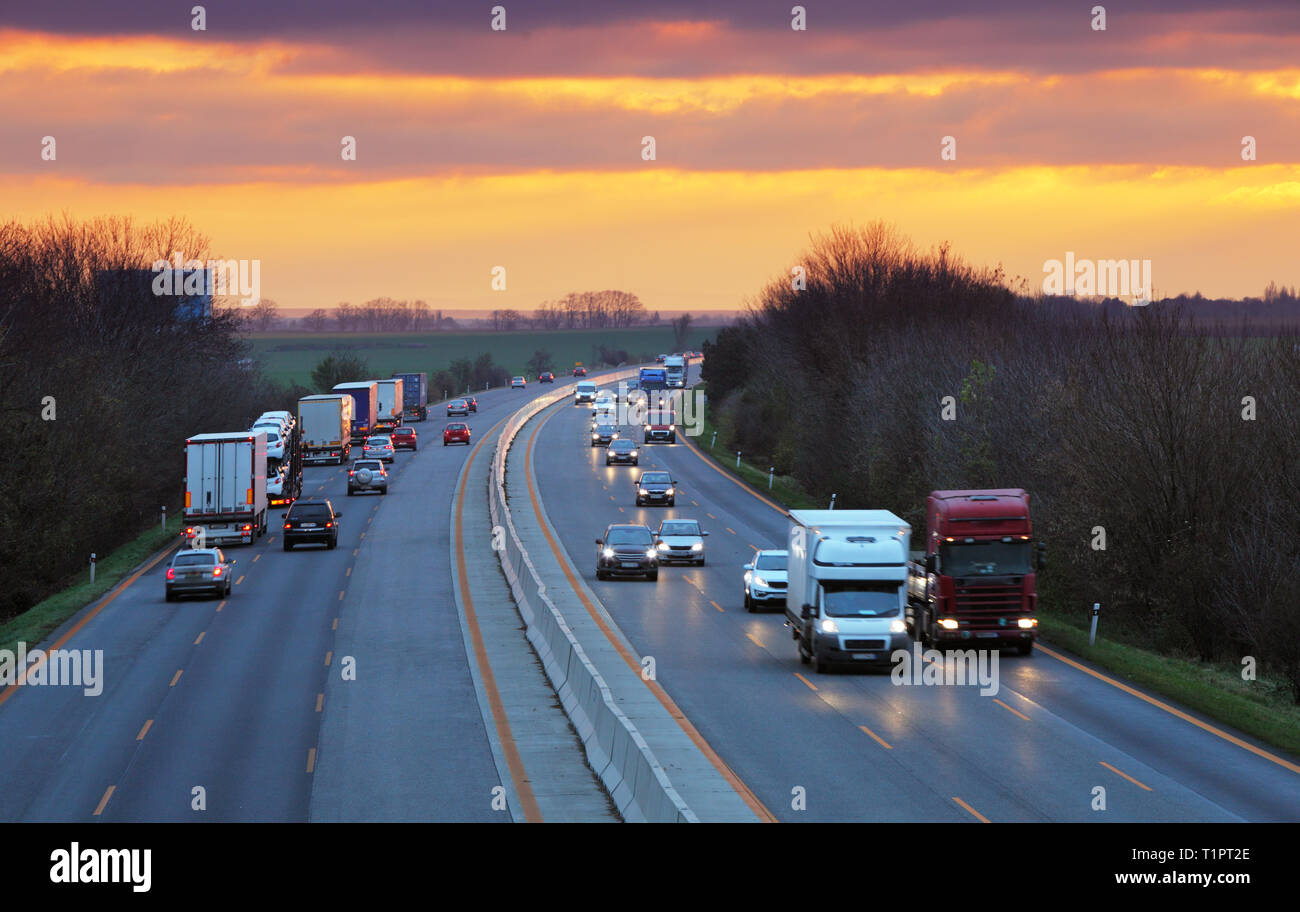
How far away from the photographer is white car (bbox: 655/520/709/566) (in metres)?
50.5

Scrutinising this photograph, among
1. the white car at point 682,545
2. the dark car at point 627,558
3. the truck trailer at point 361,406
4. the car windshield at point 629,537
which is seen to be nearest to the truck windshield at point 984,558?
the dark car at point 627,558

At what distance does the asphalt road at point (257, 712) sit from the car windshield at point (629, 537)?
542 cm

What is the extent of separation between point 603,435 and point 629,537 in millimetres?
56693

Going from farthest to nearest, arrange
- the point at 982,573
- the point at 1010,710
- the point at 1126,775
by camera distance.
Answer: the point at 982,573 → the point at 1010,710 → the point at 1126,775

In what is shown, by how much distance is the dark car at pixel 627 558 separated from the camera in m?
46.5

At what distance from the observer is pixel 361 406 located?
333ft

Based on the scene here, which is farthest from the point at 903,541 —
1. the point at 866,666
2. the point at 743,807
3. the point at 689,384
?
the point at 689,384

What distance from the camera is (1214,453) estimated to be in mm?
41812

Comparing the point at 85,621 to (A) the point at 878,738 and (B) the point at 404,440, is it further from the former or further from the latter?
(B) the point at 404,440

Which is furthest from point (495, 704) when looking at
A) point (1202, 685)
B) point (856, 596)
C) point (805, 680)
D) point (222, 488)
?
point (222, 488)

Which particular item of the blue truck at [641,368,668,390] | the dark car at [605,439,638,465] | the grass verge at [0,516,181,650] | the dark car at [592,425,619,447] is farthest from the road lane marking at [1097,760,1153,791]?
the blue truck at [641,368,668,390]

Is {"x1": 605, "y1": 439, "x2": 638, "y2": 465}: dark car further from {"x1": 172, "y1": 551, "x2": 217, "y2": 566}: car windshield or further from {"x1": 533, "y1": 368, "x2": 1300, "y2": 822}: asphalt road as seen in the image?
{"x1": 533, "y1": 368, "x2": 1300, "y2": 822}: asphalt road

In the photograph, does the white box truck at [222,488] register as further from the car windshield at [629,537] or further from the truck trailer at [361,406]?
the truck trailer at [361,406]

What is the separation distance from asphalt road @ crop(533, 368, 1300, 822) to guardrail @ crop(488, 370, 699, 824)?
183cm
